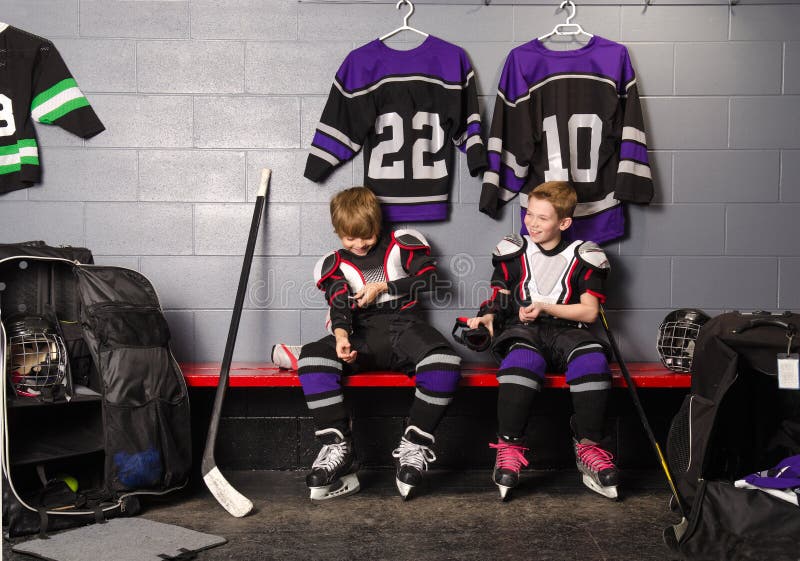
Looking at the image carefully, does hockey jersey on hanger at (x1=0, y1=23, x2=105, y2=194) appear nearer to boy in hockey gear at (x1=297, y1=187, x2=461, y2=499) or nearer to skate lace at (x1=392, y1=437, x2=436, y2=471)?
boy in hockey gear at (x1=297, y1=187, x2=461, y2=499)

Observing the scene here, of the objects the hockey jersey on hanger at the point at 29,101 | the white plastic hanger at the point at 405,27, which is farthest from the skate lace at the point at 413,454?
the hockey jersey on hanger at the point at 29,101

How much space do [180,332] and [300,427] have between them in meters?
0.58

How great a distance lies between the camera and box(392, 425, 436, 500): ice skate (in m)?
2.15

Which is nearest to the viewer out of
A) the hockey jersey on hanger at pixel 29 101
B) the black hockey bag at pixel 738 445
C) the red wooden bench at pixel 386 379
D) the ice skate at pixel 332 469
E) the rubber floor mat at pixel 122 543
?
the black hockey bag at pixel 738 445

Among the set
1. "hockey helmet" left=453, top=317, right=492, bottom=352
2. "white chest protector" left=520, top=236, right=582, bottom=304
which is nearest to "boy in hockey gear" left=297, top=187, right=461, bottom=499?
"hockey helmet" left=453, top=317, right=492, bottom=352

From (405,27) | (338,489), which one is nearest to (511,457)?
(338,489)

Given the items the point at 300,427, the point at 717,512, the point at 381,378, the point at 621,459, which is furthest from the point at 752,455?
the point at 300,427

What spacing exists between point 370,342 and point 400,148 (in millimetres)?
745

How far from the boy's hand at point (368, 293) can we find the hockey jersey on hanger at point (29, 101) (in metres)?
1.20

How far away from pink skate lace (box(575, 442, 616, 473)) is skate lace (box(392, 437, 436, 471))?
490mm

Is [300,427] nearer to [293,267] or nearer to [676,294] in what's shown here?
[293,267]

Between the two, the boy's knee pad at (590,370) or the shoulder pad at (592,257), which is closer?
the boy's knee pad at (590,370)

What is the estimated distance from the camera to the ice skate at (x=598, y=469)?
2.17 metres

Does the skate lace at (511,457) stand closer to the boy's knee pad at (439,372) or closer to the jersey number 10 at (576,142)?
the boy's knee pad at (439,372)
